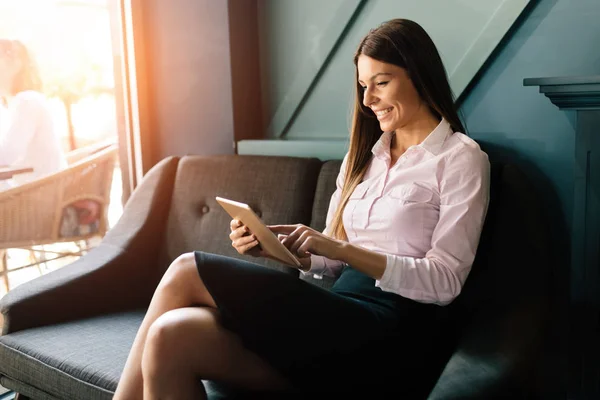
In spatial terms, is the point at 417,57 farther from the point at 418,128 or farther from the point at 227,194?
the point at 227,194

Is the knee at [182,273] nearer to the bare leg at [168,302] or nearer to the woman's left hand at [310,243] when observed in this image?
the bare leg at [168,302]

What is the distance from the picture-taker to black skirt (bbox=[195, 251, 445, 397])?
1.20m

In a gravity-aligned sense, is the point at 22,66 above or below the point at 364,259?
above

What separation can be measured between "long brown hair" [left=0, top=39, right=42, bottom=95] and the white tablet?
4.29 feet

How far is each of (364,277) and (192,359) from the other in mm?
458

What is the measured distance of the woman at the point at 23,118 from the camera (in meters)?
2.18

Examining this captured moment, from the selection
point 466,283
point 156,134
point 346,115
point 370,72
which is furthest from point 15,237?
point 466,283

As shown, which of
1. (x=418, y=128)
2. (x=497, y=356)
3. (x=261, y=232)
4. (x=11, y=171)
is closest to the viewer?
(x=497, y=356)

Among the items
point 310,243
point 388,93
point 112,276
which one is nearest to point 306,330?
point 310,243

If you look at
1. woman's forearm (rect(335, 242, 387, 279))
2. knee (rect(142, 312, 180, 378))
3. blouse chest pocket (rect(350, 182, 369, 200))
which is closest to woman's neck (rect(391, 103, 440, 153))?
blouse chest pocket (rect(350, 182, 369, 200))

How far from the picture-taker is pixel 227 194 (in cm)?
205

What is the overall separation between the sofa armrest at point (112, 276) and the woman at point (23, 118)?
1.30ft

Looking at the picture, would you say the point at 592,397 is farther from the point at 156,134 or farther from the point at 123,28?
the point at 123,28

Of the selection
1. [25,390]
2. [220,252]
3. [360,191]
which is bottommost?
[25,390]
